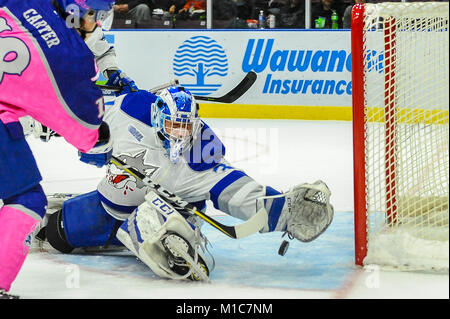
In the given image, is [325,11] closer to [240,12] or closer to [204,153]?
[240,12]

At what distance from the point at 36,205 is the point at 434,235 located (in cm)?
144

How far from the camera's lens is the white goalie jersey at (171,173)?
3.22 metres

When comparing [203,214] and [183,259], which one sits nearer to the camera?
[183,259]

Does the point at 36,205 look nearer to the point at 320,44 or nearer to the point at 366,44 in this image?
the point at 366,44

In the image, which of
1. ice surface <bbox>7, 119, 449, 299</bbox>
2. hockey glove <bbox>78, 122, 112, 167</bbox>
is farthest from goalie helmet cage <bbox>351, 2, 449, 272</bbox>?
hockey glove <bbox>78, 122, 112, 167</bbox>

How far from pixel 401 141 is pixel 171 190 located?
908 mm

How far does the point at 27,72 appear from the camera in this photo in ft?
8.38

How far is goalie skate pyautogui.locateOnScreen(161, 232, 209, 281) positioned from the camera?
116 inches

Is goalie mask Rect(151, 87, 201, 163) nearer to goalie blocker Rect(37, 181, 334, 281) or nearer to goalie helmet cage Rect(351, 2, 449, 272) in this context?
goalie blocker Rect(37, 181, 334, 281)

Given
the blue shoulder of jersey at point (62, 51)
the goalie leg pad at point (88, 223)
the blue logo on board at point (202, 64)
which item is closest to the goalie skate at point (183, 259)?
the goalie leg pad at point (88, 223)

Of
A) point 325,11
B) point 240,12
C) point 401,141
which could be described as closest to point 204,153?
point 401,141

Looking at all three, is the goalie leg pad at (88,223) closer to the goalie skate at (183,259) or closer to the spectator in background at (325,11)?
the goalie skate at (183,259)

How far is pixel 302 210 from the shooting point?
320 centimetres

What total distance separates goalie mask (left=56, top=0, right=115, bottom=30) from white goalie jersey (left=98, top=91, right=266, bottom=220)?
642 millimetres
